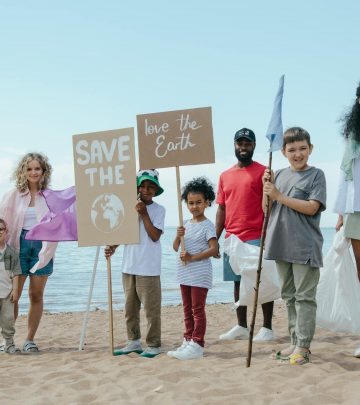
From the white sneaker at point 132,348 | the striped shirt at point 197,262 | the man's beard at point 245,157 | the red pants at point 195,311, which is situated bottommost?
the white sneaker at point 132,348

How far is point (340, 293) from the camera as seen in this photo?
4945 millimetres

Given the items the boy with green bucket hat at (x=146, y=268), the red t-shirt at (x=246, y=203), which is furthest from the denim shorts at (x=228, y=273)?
the boy with green bucket hat at (x=146, y=268)

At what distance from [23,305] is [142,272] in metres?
7.92

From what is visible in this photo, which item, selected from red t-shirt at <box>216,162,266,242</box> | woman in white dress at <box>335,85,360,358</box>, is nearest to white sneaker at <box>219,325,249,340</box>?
red t-shirt at <box>216,162,266,242</box>

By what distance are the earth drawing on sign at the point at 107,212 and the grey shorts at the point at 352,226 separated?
1968mm

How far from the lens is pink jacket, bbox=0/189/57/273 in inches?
219

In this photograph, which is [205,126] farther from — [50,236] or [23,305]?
[23,305]

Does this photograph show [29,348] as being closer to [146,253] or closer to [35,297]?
[35,297]

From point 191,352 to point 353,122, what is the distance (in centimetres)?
237

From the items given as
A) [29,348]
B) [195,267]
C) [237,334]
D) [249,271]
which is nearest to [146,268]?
[195,267]

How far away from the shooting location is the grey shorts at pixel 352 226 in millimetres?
4441

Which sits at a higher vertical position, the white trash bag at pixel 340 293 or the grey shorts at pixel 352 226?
the grey shorts at pixel 352 226

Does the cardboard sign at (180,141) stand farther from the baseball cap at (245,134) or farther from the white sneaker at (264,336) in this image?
the white sneaker at (264,336)

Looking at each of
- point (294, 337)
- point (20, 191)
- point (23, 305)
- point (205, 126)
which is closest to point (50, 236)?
point (20, 191)
